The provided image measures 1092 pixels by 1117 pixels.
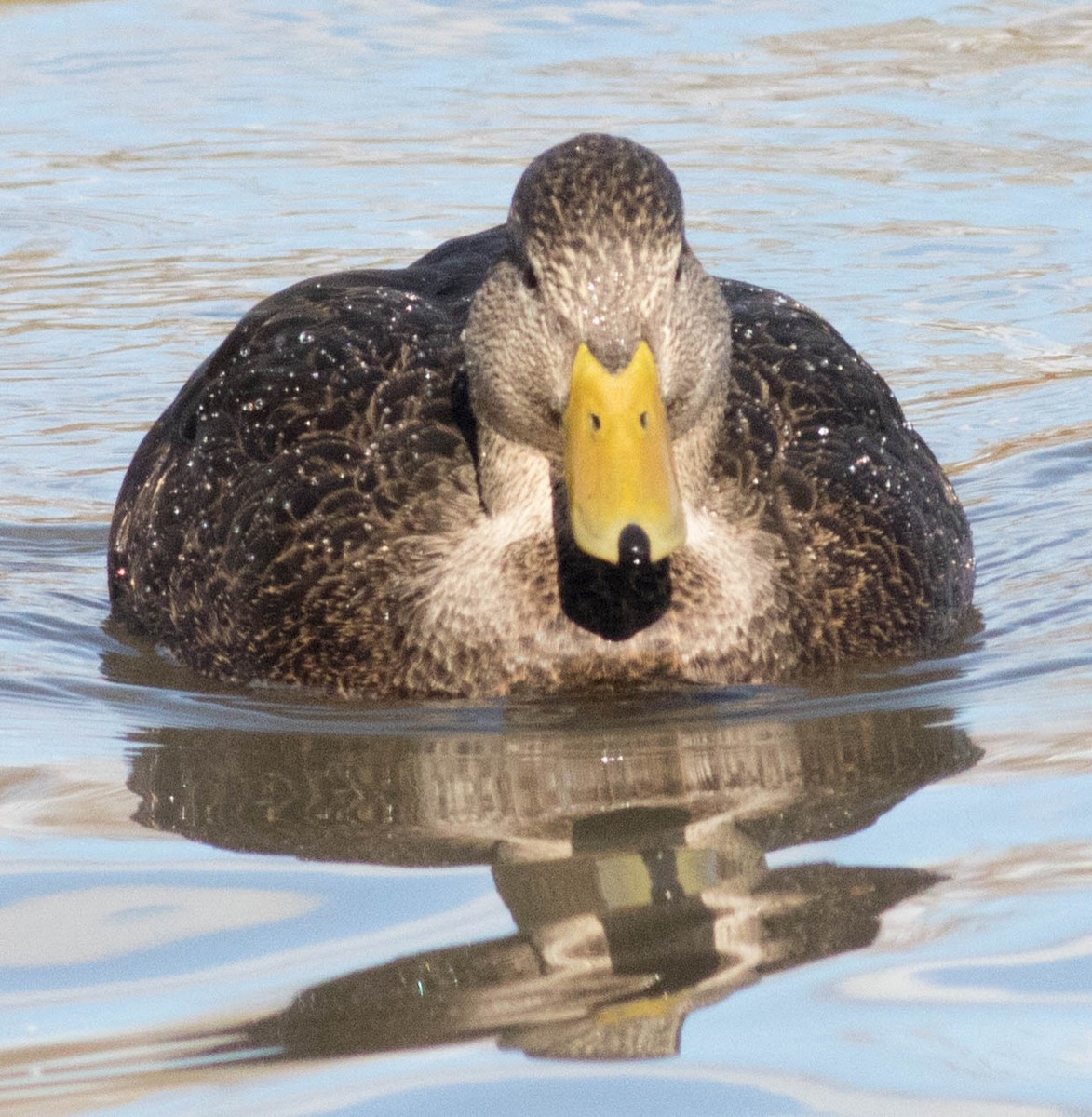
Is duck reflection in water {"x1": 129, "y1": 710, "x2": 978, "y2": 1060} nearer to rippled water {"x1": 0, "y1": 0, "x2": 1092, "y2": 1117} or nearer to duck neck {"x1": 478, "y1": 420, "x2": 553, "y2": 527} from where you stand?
rippled water {"x1": 0, "y1": 0, "x2": 1092, "y2": 1117}

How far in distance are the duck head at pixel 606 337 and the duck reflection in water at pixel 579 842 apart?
1.80 feet

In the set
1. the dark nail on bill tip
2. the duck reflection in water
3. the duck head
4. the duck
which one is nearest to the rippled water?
the duck reflection in water

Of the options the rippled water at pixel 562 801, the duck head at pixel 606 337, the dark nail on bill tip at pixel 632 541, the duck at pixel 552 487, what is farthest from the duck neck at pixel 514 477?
the dark nail on bill tip at pixel 632 541

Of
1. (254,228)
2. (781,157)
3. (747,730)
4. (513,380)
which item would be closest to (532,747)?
(747,730)

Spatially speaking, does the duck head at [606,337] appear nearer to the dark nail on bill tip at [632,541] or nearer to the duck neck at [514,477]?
the dark nail on bill tip at [632,541]

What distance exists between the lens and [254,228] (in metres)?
11.1

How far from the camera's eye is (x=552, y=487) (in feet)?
19.4

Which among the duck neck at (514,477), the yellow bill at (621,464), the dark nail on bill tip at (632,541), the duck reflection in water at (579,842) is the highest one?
the duck neck at (514,477)

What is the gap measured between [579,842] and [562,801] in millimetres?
330

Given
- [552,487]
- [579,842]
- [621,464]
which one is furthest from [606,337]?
[579,842]

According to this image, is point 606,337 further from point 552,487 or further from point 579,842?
point 579,842

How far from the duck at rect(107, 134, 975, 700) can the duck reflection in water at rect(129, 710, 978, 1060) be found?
0.36 meters

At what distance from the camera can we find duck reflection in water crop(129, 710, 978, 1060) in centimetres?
389

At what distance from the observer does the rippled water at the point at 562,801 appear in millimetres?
3748
